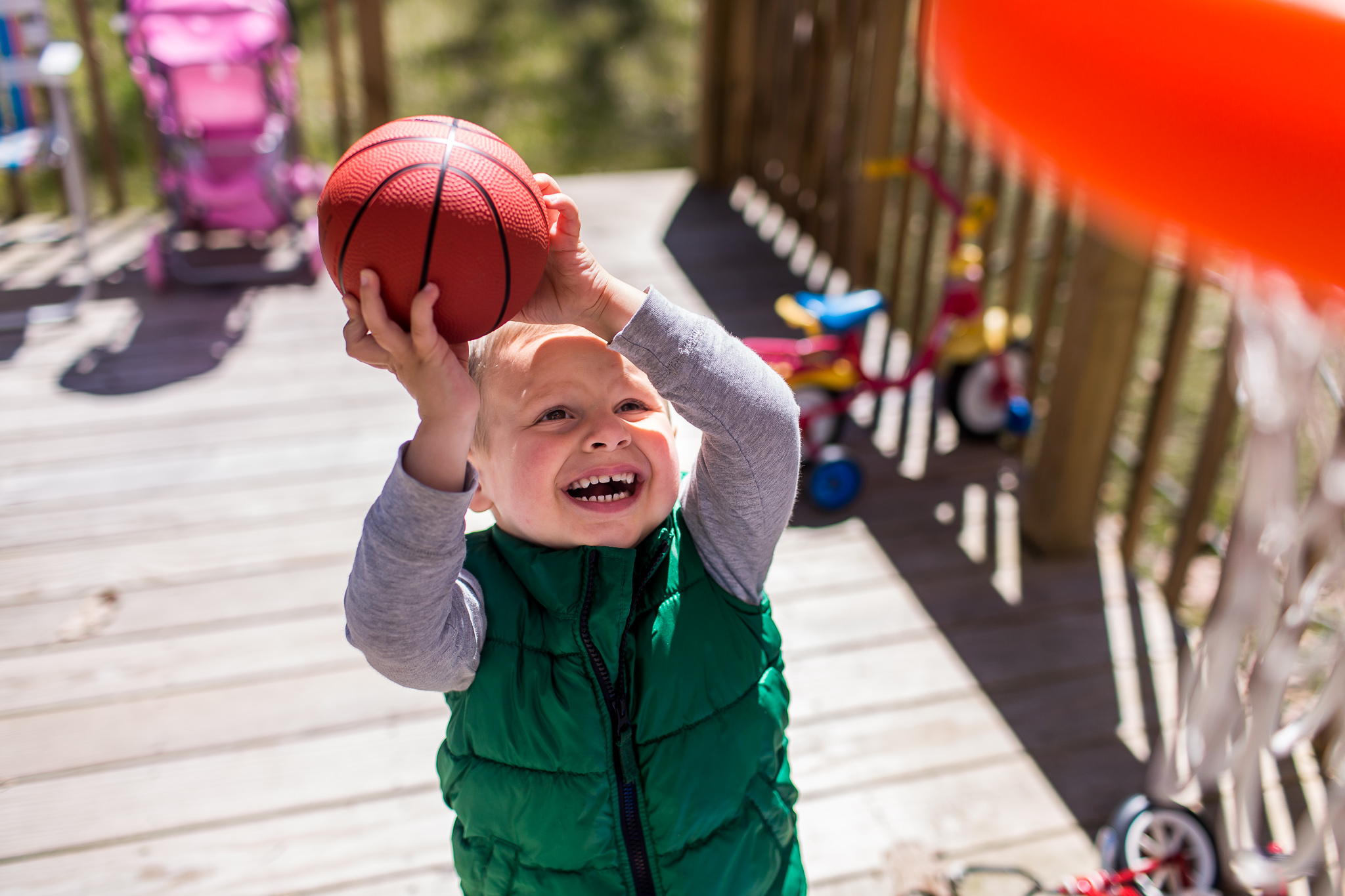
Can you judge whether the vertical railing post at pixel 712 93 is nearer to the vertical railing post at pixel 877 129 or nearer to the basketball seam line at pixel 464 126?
the vertical railing post at pixel 877 129

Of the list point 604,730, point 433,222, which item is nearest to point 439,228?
point 433,222

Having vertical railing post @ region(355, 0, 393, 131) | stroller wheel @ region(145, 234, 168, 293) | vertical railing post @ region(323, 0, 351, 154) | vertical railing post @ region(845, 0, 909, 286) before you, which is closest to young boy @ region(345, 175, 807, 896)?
vertical railing post @ region(845, 0, 909, 286)

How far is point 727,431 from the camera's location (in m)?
1.33

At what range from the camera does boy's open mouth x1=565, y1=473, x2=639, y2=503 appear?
1335 millimetres

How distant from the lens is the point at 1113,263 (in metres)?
2.75

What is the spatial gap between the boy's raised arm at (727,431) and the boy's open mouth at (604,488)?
0.37ft

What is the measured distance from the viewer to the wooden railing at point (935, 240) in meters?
2.85

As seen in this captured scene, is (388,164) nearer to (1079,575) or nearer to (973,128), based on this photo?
(973,128)

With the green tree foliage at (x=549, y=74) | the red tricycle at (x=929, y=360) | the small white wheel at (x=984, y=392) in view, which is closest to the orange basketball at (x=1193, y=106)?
the red tricycle at (x=929, y=360)

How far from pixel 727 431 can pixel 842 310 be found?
2.02 metres

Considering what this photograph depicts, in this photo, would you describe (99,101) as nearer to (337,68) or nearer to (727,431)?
(337,68)

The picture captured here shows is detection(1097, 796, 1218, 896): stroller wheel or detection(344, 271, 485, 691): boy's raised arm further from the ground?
detection(344, 271, 485, 691): boy's raised arm

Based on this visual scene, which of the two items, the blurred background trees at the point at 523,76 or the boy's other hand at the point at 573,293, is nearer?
the boy's other hand at the point at 573,293

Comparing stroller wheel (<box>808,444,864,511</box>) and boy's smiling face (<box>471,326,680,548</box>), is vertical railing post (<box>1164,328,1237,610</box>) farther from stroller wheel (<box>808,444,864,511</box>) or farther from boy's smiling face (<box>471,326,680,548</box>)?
boy's smiling face (<box>471,326,680,548</box>)
